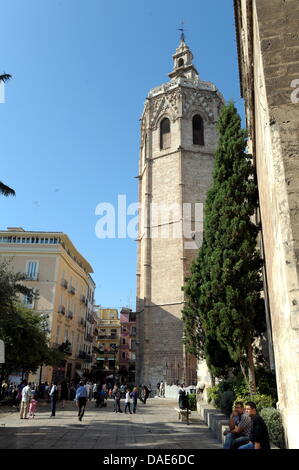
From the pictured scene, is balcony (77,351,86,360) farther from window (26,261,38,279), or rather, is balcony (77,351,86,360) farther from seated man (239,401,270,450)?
seated man (239,401,270,450)

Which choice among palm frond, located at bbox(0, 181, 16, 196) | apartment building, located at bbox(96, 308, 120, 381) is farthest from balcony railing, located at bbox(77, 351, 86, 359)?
palm frond, located at bbox(0, 181, 16, 196)

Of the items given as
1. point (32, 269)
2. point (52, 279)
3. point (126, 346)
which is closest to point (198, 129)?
point (52, 279)

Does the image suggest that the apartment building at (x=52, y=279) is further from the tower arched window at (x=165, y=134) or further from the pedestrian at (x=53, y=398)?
the pedestrian at (x=53, y=398)

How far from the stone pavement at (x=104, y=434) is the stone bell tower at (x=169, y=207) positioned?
566 inches

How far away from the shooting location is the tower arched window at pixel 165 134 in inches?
1309

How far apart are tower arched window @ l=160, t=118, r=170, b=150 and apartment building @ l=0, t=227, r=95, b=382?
11904 millimetres

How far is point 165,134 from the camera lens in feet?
111

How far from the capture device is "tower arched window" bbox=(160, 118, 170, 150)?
3325 cm

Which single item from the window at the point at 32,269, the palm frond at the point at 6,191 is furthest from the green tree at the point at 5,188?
the window at the point at 32,269

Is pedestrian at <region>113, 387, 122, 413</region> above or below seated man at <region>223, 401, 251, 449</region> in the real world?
below

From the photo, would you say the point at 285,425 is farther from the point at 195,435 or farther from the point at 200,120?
the point at 200,120

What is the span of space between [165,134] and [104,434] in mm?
28054

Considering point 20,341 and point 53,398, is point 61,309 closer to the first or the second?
point 20,341
